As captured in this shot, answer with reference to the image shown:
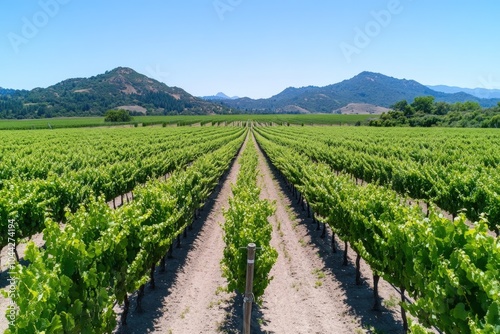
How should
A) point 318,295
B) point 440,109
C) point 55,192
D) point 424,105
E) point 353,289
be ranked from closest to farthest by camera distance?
point 318,295, point 353,289, point 55,192, point 440,109, point 424,105

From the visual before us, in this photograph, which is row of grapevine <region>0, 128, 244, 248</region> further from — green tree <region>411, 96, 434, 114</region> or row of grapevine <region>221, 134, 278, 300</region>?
green tree <region>411, 96, 434, 114</region>

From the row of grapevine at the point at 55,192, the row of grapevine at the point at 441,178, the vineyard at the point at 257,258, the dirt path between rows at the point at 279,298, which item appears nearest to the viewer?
the vineyard at the point at 257,258

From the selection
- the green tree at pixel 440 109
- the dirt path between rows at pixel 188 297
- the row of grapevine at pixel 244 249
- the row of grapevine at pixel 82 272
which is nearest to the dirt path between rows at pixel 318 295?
the row of grapevine at pixel 244 249

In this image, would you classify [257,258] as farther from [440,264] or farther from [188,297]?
[440,264]

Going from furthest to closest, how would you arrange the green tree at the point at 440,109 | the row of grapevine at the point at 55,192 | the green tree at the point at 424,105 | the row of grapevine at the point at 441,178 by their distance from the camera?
the green tree at the point at 424,105
the green tree at the point at 440,109
the row of grapevine at the point at 441,178
the row of grapevine at the point at 55,192

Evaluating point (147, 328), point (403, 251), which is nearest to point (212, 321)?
point (147, 328)

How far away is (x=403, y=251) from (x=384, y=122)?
11241cm

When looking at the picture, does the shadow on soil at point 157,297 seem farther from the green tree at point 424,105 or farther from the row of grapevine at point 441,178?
the green tree at point 424,105

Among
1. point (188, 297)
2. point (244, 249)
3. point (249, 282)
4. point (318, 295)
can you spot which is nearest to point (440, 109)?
point (318, 295)

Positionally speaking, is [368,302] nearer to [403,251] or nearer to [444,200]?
[403,251]

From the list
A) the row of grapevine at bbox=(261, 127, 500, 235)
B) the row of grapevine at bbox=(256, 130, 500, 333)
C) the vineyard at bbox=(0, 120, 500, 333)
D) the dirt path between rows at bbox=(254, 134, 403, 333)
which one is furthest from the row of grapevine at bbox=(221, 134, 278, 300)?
the row of grapevine at bbox=(261, 127, 500, 235)

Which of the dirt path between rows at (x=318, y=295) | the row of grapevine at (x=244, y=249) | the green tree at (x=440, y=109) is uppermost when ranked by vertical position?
the green tree at (x=440, y=109)

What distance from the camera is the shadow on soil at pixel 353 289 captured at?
8.88m

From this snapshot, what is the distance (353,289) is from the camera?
35.8 ft
